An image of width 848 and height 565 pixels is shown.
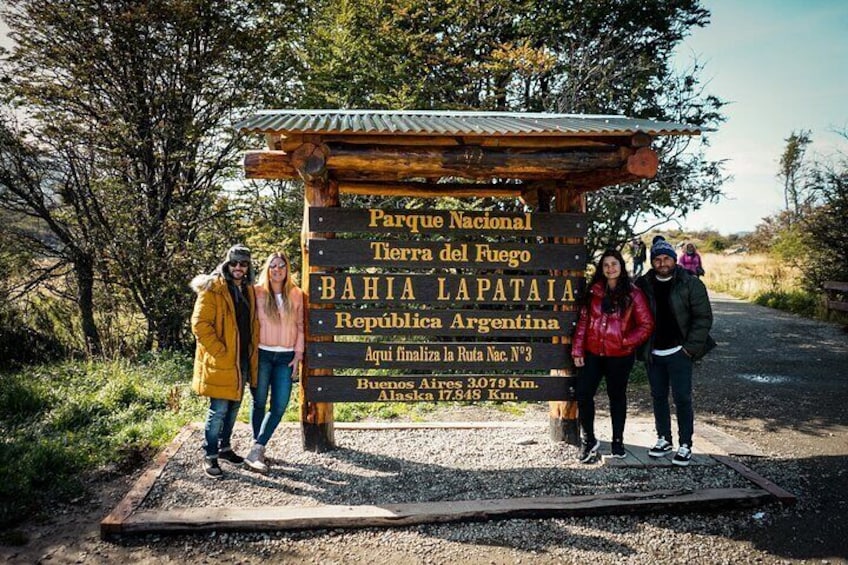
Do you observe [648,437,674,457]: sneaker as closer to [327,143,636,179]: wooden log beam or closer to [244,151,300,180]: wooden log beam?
[327,143,636,179]: wooden log beam

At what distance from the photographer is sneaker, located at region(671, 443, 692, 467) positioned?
504 centimetres

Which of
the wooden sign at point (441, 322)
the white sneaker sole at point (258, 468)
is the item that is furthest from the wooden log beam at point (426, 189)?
the white sneaker sole at point (258, 468)

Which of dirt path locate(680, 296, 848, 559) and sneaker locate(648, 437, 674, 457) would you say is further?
A: sneaker locate(648, 437, 674, 457)

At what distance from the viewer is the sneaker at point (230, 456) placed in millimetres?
5082

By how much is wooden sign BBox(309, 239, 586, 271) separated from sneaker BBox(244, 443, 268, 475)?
1.83 metres

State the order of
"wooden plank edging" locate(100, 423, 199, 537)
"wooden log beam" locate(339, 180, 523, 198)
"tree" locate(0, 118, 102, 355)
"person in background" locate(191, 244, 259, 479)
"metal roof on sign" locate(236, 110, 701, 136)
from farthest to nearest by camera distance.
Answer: "tree" locate(0, 118, 102, 355)
"wooden log beam" locate(339, 180, 523, 198)
"person in background" locate(191, 244, 259, 479)
"metal roof on sign" locate(236, 110, 701, 136)
"wooden plank edging" locate(100, 423, 199, 537)

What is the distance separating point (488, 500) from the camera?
14.0ft

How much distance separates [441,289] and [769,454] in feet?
12.8

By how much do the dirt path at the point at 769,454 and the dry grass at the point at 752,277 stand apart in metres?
7.34

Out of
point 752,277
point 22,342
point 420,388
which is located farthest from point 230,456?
point 752,277

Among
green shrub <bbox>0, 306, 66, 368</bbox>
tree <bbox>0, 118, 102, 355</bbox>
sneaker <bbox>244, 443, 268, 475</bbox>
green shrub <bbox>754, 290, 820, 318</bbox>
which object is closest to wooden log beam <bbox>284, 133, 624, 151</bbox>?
sneaker <bbox>244, 443, 268, 475</bbox>

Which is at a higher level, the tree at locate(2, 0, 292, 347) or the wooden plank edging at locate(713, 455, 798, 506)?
the tree at locate(2, 0, 292, 347)

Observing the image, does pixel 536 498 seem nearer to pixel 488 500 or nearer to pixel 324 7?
pixel 488 500

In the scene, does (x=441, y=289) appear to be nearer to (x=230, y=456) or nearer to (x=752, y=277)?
(x=230, y=456)
